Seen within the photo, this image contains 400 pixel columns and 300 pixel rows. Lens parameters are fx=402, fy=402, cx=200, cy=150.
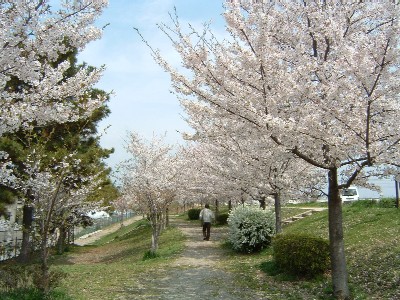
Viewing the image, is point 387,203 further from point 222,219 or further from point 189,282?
point 189,282

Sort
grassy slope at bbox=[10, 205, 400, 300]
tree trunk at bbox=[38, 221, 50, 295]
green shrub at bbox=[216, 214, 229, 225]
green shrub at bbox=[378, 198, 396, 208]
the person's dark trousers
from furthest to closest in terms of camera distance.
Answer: green shrub at bbox=[216, 214, 229, 225]
green shrub at bbox=[378, 198, 396, 208]
the person's dark trousers
grassy slope at bbox=[10, 205, 400, 300]
tree trunk at bbox=[38, 221, 50, 295]

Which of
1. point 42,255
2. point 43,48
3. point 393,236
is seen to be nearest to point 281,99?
point 43,48

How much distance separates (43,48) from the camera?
5.28 m

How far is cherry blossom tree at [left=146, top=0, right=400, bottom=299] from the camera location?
5.89 meters

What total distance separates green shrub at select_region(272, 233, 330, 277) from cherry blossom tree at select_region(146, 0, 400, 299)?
1613mm

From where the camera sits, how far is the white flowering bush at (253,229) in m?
13.6

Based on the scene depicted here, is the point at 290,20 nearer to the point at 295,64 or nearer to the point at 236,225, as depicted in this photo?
the point at 295,64

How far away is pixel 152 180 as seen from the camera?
1759 centimetres

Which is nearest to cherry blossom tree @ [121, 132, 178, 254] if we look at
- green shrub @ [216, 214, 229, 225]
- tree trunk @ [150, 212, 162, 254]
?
tree trunk @ [150, 212, 162, 254]

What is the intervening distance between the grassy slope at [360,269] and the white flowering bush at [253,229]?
1.66 feet

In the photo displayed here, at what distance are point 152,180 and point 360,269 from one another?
10649 mm

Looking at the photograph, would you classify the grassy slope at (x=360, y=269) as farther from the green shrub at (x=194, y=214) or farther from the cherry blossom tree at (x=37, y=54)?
the green shrub at (x=194, y=214)

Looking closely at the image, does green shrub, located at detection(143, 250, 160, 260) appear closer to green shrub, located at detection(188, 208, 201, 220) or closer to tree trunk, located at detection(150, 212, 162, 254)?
tree trunk, located at detection(150, 212, 162, 254)

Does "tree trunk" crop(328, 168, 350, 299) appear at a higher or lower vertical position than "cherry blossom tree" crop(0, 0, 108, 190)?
lower
